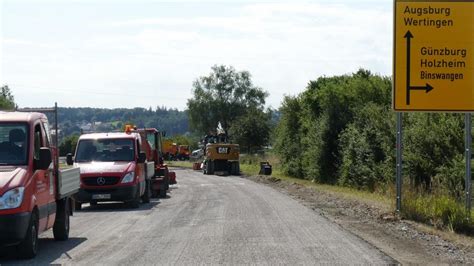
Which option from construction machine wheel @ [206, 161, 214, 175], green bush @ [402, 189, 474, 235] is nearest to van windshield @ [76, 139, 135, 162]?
green bush @ [402, 189, 474, 235]

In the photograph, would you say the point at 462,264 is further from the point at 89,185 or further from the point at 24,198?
the point at 89,185

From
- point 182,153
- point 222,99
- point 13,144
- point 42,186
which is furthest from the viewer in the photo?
point 222,99

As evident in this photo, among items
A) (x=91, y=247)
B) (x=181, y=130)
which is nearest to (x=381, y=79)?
(x=91, y=247)

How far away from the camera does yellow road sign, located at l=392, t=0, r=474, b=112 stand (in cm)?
1775

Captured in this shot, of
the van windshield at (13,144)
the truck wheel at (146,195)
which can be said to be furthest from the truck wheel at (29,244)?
the truck wheel at (146,195)

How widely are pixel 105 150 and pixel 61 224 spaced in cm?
977

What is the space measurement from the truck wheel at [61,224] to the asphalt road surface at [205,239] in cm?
19

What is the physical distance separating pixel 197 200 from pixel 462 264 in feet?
49.0

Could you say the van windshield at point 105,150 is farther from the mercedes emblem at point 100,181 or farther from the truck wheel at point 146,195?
the truck wheel at point 146,195

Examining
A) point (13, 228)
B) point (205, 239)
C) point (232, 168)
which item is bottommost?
point (232, 168)

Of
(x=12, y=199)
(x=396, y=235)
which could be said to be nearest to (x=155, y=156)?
(x=396, y=235)

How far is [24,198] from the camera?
35.9ft

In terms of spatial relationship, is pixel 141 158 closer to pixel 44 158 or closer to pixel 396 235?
pixel 396 235

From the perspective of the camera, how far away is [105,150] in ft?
77.4
